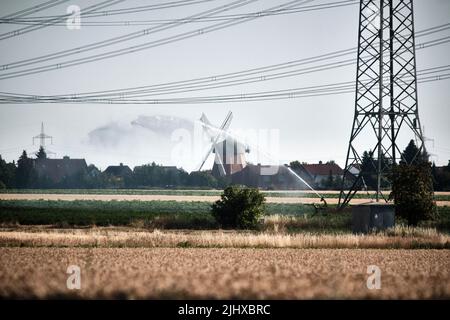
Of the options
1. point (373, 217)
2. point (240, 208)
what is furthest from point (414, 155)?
point (373, 217)

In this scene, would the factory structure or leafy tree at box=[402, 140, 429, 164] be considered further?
the factory structure

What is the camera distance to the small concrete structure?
35156 mm

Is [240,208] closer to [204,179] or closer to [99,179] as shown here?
[204,179]

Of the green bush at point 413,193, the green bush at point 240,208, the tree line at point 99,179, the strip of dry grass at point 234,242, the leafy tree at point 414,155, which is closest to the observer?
the strip of dry grass at point 234,242

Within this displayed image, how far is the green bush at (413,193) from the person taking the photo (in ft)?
128

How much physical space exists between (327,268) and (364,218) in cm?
1763

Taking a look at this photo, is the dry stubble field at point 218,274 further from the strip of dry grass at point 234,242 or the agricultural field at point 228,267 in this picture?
the strip of dry grass at point 234,242

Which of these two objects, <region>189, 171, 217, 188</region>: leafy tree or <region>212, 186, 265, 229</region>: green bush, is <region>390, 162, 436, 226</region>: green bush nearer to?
<region>212, 186, 265, 229</region>: green bush

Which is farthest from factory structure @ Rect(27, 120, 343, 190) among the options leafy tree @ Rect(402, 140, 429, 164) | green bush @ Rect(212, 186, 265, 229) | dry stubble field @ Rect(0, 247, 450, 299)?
dry stubble field @ Rect(0, 247, 450, 299)

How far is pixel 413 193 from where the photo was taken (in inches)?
1548

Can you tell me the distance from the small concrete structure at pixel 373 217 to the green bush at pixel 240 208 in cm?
857

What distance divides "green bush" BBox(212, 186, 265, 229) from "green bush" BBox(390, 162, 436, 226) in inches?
365

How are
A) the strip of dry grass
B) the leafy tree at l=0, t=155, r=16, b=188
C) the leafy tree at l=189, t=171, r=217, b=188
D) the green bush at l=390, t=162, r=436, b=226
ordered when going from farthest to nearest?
the leafy tree at l=189, t=171, r=217, b=188
the leafy tree at l=0, t=155, r=16, b=188
the green bush at l=390, t=162, r=436, b=226
the strip of dry grass

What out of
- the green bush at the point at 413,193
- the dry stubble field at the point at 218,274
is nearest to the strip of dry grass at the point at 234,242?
the dry stubble field at the point at 218,274
